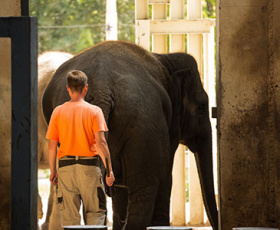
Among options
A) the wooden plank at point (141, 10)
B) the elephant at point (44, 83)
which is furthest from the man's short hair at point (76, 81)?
the elephant at point (44, 83)

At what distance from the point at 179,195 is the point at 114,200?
2107 mm

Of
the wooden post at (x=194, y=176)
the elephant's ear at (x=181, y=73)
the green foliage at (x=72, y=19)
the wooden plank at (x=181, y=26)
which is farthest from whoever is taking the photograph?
the green foliage at (x=72, y=19)

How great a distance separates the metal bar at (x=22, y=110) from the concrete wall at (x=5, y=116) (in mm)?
1873

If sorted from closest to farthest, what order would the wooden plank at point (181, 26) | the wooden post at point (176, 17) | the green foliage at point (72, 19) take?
1. the wooden plank at point (181, 26)
2. the wooden post at point (176, 17)
3. the green foliage at point (72, 19)

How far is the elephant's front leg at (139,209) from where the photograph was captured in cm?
701

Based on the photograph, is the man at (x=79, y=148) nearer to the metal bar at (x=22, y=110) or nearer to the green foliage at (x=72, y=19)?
the metal bar at (x=22, y=110)

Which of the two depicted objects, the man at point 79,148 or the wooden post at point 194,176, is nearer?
the man at point 79,148

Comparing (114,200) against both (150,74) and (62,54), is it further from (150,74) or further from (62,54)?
(62,54)

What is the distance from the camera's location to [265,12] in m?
6.70

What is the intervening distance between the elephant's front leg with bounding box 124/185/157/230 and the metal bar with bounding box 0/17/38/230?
7.80 feet

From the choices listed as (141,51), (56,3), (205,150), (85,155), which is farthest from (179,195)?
(56,3)

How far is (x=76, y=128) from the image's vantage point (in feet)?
20.0

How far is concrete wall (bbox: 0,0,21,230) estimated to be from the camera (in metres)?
6.58

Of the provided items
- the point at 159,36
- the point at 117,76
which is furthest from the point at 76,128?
the point at 159,36
